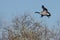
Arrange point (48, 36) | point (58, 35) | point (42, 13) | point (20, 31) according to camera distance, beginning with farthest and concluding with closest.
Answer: point (58, 35) < point (48, 36) < point (20, 31) < point (42, 13)

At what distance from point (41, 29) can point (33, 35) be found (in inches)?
47.7

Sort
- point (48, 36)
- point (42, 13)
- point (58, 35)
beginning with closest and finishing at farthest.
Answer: point (42, 13) < point (48, 36) < point (58, 35)

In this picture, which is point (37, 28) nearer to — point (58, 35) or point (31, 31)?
point (31, 31)

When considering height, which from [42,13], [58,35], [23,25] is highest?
[42,13]

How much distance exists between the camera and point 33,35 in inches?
1025

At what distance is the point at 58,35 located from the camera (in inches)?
1172

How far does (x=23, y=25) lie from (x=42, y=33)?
195 centimetres

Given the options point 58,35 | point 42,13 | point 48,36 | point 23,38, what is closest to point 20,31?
point 23,38

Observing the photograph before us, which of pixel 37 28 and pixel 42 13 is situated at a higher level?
pixel 42 13

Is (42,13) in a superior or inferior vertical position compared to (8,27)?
superior

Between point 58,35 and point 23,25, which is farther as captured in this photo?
point 58,35

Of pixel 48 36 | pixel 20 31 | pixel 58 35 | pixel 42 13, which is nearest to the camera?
pixel 42 13

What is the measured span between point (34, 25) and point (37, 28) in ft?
1.58

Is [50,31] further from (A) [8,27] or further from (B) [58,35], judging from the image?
(A) [8,27]
